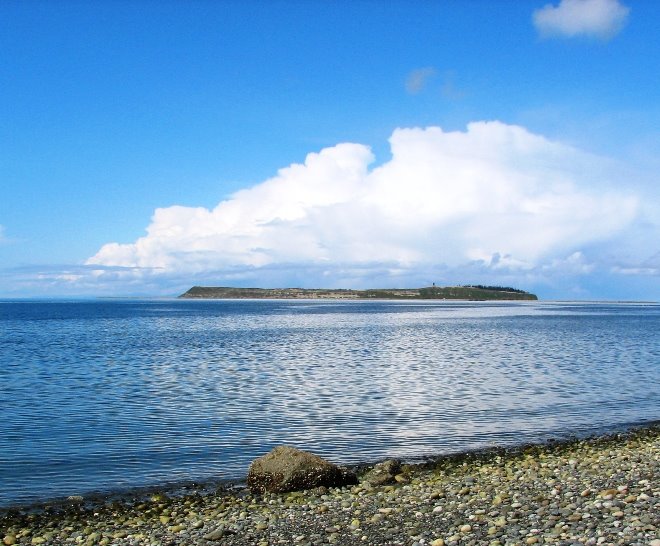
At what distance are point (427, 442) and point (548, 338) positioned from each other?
71.9m

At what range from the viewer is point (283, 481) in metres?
19.6

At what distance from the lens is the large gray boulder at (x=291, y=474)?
778 inches

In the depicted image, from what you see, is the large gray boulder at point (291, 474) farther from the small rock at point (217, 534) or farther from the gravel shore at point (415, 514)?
the small rock at point (217, 534)

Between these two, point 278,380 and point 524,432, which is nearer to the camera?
point 524,432

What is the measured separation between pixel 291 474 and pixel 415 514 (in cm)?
475

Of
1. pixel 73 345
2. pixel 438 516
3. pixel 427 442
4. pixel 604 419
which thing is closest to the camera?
pixel 438 516

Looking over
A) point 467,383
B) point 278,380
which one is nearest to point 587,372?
point 467,383

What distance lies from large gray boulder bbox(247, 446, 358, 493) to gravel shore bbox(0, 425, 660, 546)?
1.34 feet

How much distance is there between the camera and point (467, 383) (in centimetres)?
4506

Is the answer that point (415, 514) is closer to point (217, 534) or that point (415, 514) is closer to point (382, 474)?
point (382, 474)

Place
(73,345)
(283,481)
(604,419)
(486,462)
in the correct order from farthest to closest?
(73,345) < (604,419) < (486,462) < (283,481)

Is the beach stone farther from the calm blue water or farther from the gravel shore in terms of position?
the calm blue water

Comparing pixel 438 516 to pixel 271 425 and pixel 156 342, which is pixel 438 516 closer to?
pixel 271 425

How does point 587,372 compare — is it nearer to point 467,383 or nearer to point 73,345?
point 467,383
